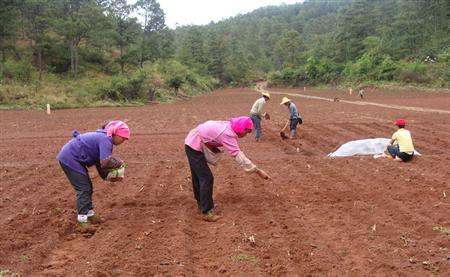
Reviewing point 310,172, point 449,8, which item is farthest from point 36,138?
point 449,8

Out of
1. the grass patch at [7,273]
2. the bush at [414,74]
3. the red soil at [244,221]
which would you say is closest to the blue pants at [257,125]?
the red soil at [244,221]

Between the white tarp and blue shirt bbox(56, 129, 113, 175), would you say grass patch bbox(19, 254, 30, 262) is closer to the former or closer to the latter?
blue shirt bbox(56, 129, 113, 175)

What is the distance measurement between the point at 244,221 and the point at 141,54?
50898mm

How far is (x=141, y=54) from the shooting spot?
5453 cm

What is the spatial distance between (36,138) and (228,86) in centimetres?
8137

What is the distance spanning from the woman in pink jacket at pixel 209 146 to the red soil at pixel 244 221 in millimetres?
339

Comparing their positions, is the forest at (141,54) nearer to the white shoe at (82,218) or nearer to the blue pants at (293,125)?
the blue pants at (293,125)

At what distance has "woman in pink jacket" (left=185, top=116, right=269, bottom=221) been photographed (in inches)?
229

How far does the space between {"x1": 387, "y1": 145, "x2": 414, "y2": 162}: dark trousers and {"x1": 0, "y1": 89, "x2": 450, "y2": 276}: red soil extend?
154 millimetres

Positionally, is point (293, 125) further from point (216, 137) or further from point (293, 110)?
point (216, 137)

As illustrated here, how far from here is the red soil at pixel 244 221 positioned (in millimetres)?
4590

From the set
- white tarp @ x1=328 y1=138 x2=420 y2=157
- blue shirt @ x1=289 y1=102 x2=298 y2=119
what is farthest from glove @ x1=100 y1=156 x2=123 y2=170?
blue shirt @ x1=289 y1=102 x2=298 y2=119

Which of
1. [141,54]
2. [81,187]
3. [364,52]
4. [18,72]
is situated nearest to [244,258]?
[81,187]

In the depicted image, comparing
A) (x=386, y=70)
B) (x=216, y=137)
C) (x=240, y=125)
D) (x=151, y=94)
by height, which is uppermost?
(x=240, y=125)
